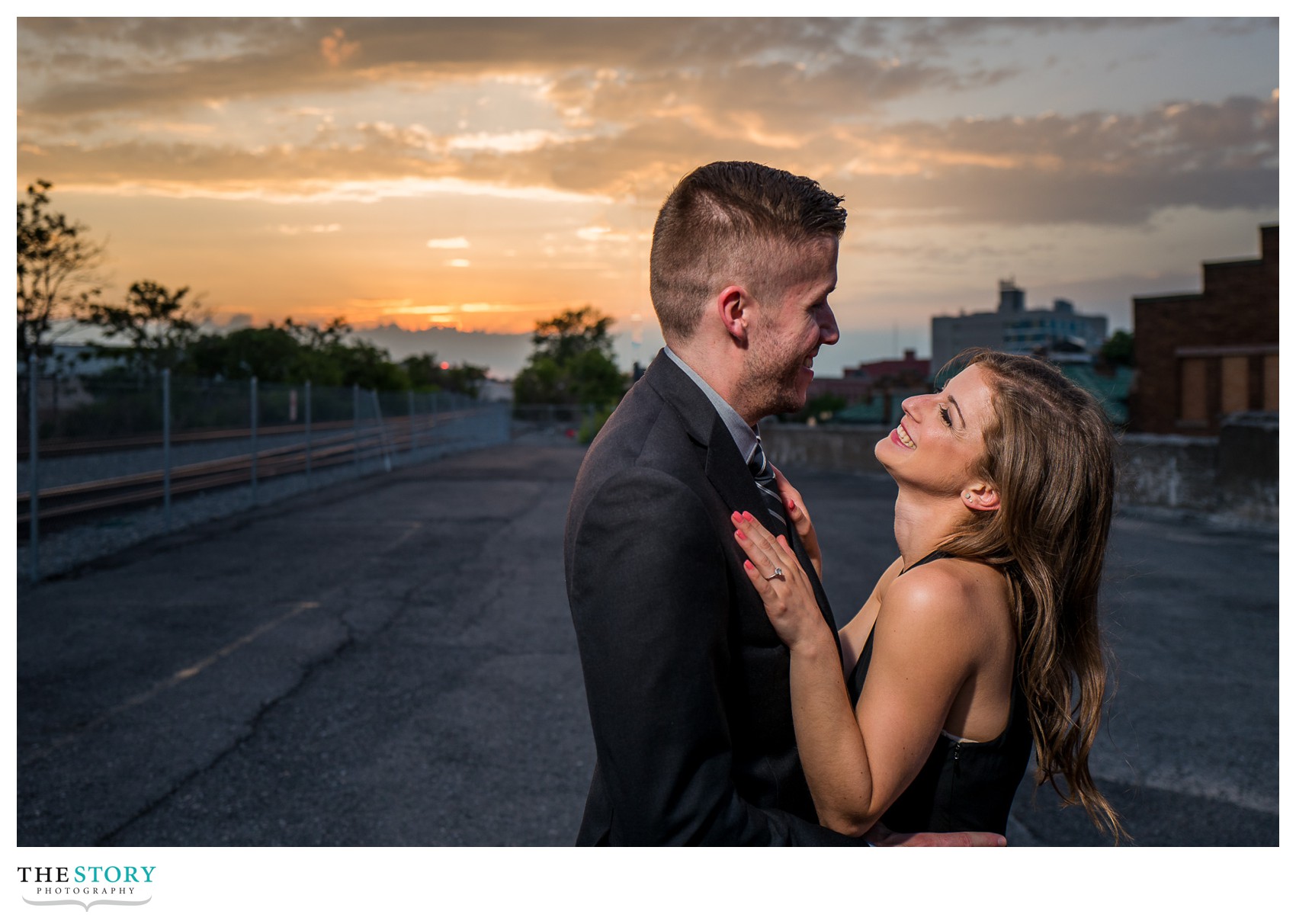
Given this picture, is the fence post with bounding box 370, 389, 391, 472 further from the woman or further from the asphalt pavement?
the woman

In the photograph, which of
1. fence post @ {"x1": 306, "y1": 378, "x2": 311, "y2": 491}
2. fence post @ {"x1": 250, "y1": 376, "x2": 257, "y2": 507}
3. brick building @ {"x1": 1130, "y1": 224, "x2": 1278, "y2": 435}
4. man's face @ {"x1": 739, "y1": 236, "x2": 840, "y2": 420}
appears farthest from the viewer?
brick building @ {"x1": 1130, "y1": 224, "x2": 1278, "y2": 435}

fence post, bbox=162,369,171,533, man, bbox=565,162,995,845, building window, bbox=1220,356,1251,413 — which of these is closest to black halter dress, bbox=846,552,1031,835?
man, bbox=565,162,995,845

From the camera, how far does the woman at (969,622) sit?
69.5 inches

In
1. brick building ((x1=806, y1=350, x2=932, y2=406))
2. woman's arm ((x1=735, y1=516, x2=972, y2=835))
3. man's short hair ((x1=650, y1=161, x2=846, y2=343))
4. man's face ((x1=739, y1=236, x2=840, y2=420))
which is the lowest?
woman's arm ((x1=735, y1=516, x2=972, y2=835))

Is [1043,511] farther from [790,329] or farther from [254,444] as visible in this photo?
[254,444]

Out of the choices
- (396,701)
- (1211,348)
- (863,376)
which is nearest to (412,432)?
(1211,348)

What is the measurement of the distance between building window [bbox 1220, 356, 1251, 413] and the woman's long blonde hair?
31.7m

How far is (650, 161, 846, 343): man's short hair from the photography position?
1.78m

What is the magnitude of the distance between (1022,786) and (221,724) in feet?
13.9

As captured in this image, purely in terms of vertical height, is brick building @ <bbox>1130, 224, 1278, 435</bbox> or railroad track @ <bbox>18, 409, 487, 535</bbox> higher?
brick building @ <bbox>1130, 224, 1278, 435</bbox>

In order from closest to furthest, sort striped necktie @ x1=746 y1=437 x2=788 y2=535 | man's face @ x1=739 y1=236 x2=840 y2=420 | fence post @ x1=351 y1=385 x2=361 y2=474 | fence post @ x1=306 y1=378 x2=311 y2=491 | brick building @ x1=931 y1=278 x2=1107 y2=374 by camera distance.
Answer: man's face @ x1=739 y1=236 x2=840 y2=420 → striped necktie @ x1=746 y1=437 x2=788 y2=535 → fence post @ x1=306 y1=378 x2=311 y2=491 → fence post @ x1=351 y1=385 x2=361 y2=474 → brick building @ x1=931 y1=278 x2=1107 y2=374

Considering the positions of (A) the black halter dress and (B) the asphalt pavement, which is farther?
(B) the asphalt pavement

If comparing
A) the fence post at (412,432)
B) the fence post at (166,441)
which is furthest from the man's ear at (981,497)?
the fence post at (412,432)

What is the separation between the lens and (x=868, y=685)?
1869 mm
